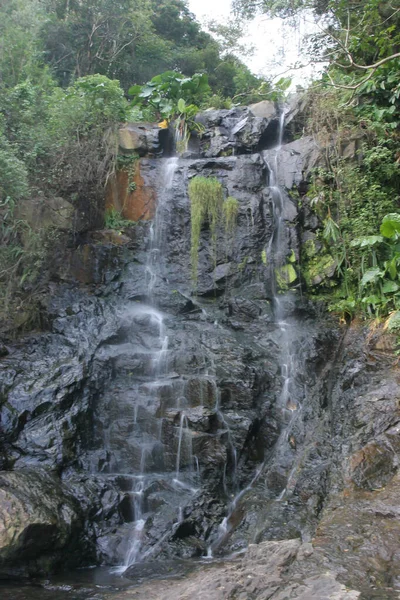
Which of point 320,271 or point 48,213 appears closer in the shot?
point 320,271

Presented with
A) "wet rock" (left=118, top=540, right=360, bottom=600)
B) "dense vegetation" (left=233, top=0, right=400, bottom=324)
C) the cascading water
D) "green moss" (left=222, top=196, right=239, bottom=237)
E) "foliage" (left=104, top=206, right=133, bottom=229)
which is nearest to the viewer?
"wet rock" (left=118, top=540, right=360, bottom=600)

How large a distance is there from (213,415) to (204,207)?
4.94 m

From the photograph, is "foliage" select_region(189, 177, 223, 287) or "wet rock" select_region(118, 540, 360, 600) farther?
"foliage" select_region(189, 177, 223, 287)

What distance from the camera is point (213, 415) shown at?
7.32m

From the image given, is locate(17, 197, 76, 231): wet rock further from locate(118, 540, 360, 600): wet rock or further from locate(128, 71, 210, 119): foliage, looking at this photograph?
locate(118, 540, 360, 600): wet rock

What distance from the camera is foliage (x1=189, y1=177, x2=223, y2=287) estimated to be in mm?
10500

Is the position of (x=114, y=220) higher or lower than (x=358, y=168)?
lower

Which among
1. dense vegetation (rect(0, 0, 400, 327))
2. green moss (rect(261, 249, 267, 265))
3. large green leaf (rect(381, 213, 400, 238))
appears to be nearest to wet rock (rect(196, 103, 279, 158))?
dense vegetation (rect(0, 0, 400, 327))

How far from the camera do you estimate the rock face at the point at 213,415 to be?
5.11m

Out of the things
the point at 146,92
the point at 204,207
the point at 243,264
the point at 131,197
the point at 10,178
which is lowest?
the point at 243,264

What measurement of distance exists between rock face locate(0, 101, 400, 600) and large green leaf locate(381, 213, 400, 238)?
167cm

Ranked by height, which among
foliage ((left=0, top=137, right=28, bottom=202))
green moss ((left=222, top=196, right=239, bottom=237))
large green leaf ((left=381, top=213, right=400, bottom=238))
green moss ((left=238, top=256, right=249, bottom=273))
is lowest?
green moss ((left=238, top=256, right=249, bottom=273))

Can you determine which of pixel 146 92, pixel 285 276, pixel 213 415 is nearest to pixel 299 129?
pixel 146 92

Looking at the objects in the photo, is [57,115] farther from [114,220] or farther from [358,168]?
[358,168]
